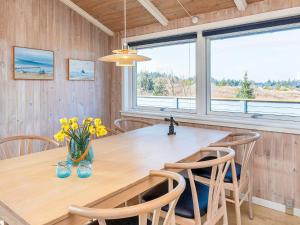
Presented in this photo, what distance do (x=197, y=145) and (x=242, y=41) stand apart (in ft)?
4.93

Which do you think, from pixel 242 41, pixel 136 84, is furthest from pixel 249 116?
pixel 136 84

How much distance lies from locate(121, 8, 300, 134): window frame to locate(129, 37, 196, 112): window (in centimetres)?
13

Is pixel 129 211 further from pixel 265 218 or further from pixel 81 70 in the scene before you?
pixel 81 70

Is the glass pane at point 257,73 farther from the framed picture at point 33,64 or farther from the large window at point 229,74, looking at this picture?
the framed picture at point 33,64

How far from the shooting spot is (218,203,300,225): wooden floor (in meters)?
2.36

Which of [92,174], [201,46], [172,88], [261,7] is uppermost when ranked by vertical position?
[261,7]

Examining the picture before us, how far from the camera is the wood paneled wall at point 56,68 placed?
2828 millimetres

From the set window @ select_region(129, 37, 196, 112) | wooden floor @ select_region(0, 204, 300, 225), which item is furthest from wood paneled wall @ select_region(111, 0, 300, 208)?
window @ select_region(129, 37, 196, 112)

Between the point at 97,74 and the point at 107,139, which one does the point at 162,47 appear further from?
the point at 107,139

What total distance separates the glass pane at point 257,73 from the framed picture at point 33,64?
2.07 metres

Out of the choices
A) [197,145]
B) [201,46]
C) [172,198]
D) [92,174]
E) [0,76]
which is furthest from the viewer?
[201,46]

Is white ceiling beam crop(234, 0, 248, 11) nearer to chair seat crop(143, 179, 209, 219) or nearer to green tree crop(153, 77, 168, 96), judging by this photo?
green tree crop(153, 77, 168, 96)

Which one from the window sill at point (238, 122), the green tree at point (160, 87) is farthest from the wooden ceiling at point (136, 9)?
the window sill at point (238, 122)

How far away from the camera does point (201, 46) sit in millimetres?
3100
